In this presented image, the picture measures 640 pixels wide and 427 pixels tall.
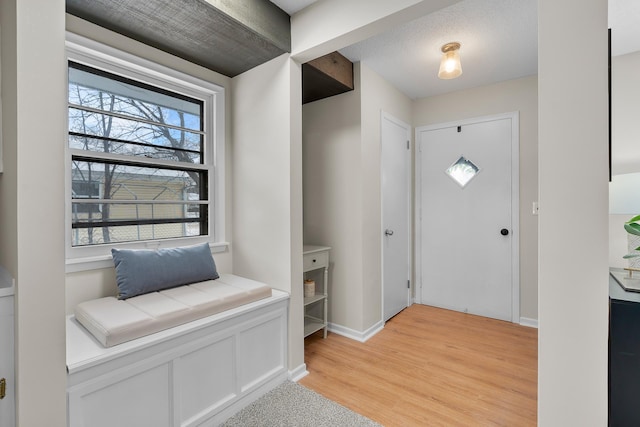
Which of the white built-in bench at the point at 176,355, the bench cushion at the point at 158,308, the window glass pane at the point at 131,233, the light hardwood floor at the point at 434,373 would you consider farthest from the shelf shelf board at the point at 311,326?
the window glass pane at the point at 131,233

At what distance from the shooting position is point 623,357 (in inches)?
49.6

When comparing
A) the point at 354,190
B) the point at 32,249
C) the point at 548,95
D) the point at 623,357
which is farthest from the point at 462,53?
the point at 32,249

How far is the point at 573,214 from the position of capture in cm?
120

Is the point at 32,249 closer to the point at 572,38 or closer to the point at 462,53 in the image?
the point at 572,38

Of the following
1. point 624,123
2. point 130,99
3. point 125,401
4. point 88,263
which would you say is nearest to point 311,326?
point 125,401

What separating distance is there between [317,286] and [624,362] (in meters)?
2.21

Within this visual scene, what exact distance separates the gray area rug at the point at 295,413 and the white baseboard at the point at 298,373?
146mm

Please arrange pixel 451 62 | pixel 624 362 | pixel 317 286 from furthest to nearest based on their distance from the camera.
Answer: pixel 317 286 → pixel 451 62 → pixel 624 362

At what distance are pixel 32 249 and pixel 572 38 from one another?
220 cm

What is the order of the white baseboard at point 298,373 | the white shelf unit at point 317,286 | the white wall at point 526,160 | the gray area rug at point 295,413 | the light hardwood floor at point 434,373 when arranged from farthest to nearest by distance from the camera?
the white wall at point 526,160 < the white shelf unit at point 317,286 < the white baseboard at point 298,373 < the light hardwood floor at point 434,373 < the gray area rug at point 295,413

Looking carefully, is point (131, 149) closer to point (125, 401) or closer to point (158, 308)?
point (158, 308)

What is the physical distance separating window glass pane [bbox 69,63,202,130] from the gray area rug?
2046mm

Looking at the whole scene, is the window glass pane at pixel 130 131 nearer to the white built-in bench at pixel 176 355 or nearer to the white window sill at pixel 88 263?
the white window sill at pixel 88 263

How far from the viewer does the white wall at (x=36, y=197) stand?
110cm
